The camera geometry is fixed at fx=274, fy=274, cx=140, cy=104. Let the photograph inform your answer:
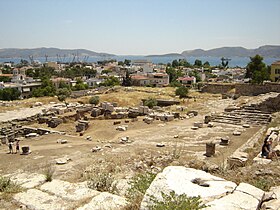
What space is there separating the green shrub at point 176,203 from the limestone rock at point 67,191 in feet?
6.30

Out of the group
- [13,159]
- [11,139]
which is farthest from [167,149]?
[11,139]

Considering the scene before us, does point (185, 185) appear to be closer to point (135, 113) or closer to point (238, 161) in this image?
point (238, 161)

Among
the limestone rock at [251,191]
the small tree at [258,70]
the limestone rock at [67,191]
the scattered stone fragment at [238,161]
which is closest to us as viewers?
the limestone rock at [251,191]

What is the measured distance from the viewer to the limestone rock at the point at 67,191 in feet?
16.7

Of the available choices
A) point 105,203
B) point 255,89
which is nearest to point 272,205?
point 105,203

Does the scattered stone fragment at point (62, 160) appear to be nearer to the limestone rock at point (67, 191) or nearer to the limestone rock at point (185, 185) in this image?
the limestone rock at point (67, 191)

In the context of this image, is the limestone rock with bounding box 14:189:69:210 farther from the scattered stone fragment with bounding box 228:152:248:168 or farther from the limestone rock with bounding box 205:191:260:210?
the scattered stone fragment with bounding box 228:152:248:168

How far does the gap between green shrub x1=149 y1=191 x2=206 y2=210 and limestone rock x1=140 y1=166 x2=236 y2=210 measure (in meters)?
0.11

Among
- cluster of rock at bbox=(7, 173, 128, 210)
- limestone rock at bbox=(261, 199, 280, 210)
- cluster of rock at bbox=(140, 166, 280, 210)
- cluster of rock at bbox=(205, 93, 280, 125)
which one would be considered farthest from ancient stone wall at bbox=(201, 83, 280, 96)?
cluster of rock at bbox=(7, 173, 128, 210)

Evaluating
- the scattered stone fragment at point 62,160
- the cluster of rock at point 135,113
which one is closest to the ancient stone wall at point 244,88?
the cluster of rock at point 135,113

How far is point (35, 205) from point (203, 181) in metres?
2.94

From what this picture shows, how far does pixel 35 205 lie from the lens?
481cm

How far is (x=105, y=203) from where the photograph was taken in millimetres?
4582

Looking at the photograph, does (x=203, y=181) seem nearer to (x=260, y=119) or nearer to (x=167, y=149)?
(x=167, y=149)
